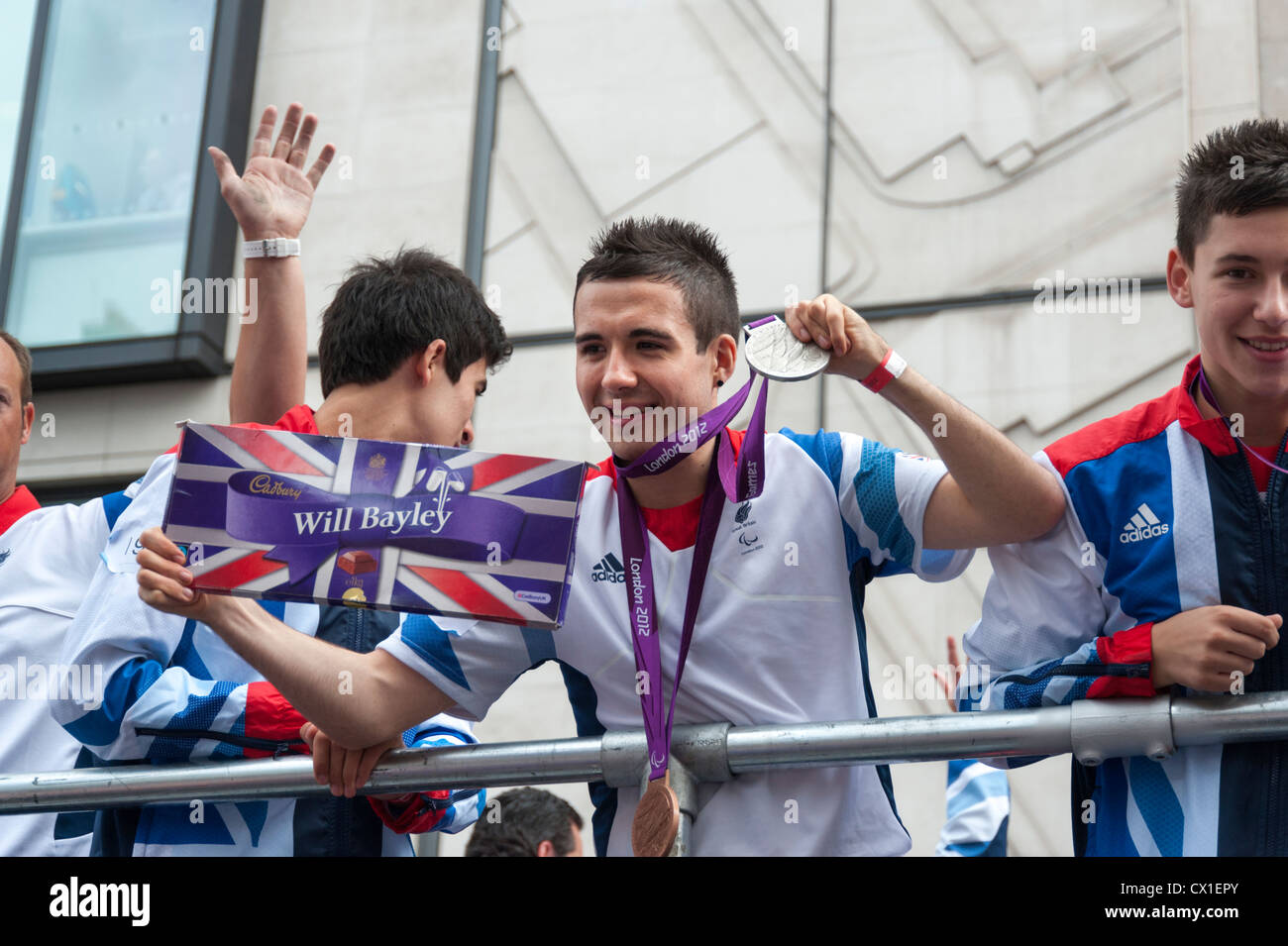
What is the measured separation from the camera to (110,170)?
995 centimetres

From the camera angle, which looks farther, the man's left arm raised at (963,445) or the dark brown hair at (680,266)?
the dark brown hair at (680,266)

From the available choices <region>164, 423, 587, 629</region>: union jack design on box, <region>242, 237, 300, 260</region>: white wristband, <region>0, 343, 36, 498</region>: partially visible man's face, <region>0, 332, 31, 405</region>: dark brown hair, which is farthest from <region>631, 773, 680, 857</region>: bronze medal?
<region>0, 332, 31, 405</region>: dark brown hair

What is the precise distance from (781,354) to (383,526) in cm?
79

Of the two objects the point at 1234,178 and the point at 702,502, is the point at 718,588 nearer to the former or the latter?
the point at 702,502

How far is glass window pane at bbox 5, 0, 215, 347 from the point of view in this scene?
9742 mm

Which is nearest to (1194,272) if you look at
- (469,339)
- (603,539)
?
(603,539)

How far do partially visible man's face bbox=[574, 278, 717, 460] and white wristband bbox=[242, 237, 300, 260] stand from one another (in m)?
1.28

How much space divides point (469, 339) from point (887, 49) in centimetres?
542

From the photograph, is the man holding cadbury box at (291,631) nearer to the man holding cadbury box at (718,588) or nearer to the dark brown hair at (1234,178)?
the man holding cadbury box at (718,588)

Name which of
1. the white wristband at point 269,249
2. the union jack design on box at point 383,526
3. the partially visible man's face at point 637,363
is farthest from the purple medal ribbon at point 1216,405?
the white wristband at point 269,249

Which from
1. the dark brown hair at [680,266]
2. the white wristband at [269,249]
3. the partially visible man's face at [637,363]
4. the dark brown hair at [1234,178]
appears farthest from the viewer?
the white wristband at [269,249]

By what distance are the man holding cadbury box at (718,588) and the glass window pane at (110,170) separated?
7056 millimetres

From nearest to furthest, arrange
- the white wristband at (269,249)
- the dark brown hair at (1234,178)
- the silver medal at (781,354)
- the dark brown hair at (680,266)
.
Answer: the silver medal at (781,354) < the dark brown hair at (1234,178) < the dark brown hair at (680,266) < the white wristband at (269,249)

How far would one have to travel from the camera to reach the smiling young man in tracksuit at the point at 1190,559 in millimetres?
2619
